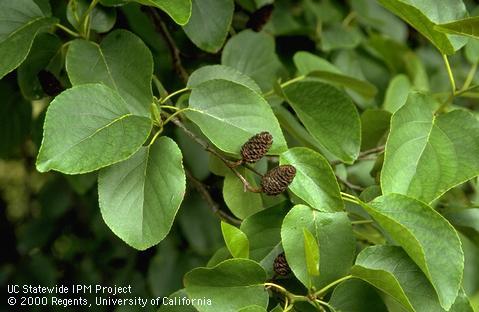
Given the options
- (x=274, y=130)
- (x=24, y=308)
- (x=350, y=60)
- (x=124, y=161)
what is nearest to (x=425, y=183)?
(x=274, y=130)

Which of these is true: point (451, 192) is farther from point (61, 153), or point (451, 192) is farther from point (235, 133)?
point (61, 153)

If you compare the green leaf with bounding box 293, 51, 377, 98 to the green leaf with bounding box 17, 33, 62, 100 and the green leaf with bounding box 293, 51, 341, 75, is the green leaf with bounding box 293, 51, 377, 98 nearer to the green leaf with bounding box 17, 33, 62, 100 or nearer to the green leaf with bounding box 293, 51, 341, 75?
the green leaf with bounding box 293, 51, 341, 75

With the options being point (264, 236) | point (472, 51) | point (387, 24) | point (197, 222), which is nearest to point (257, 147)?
point (264, 236)

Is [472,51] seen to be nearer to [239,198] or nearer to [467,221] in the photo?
[467,221]

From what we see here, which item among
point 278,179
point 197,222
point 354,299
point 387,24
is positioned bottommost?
point 197,222

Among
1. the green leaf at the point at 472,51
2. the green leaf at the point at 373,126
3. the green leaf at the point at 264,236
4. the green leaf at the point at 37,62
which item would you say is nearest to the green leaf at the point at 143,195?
the green leaf at the point at 264,236
